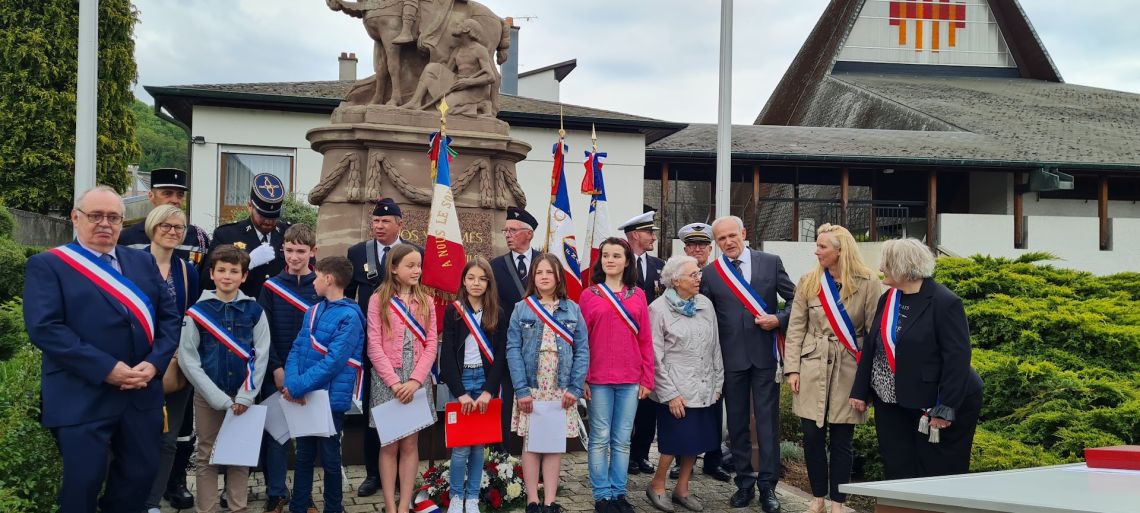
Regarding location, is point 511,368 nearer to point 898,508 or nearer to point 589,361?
point 589,361

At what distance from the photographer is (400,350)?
549 centimetres

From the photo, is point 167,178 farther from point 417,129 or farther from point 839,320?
point 839,320

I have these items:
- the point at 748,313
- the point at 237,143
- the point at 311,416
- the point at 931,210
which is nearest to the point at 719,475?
the point at 748,313

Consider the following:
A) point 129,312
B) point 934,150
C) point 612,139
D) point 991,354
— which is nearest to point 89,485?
point 129,312

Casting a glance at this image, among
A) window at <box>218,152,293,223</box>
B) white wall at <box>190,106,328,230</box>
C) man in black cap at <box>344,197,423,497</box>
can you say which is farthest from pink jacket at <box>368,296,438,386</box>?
white wall at <box>190,106,328,230</box>

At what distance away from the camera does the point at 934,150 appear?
72.7ft

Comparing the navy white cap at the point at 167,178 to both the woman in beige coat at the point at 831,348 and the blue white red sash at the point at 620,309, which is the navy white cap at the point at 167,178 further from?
the woman in beige coat at the point at 831,348

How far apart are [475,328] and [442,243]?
103 cm

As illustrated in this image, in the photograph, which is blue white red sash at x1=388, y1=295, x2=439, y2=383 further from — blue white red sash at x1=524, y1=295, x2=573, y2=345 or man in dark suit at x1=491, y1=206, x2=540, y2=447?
man in dark suit at x1=491, y1=206, x2=540, y2=447

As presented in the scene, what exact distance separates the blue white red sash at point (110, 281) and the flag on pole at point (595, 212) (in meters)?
3.61

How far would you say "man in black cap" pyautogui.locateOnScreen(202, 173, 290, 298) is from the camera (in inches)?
246

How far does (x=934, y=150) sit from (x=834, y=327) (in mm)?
18180

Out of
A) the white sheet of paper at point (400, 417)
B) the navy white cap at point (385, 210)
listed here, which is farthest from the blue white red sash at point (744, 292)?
the navy white cap at point (385, 210)

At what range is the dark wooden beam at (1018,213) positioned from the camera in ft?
70.5
